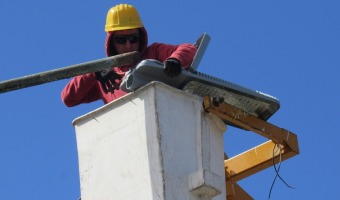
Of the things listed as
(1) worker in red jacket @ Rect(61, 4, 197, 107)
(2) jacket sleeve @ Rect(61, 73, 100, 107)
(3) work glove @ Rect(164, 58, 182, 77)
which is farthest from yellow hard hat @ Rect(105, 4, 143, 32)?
(3) work glove @ Rect(164, 58, 182, 77)

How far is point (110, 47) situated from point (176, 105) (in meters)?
1.81

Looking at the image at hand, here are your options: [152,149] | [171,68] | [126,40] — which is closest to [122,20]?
[126,40]

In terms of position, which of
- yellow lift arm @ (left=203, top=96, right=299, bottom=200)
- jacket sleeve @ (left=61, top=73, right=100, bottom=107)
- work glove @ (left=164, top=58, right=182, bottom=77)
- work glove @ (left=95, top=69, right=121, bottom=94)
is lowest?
yellow lift arm @ (left=203, top=96, right=299, bottom=200)

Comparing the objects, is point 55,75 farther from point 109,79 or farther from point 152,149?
point 152,149

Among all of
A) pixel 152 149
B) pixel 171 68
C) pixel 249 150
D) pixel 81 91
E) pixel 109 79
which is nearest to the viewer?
pixel 152 149

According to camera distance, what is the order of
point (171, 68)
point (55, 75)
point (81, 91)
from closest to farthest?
1. point (171, 68)
2. point (55, 75)
3. point (81, 91)

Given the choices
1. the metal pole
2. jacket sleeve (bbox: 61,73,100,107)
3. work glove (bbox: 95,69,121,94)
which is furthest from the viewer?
jacket sleeve (bbox: 61,73,100,107)

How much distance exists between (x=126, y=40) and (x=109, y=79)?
1.85 feet

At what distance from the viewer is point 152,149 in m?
9.74

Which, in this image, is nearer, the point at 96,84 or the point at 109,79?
the point at 109,79

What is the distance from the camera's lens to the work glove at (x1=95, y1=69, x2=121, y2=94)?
11.2 meters

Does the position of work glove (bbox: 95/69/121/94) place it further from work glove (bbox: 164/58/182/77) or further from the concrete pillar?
work glove (bbox: 164/58/182/77)

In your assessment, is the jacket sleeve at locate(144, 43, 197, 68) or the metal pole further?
the jacket sleeve at locate(144, 43, 197, 68)

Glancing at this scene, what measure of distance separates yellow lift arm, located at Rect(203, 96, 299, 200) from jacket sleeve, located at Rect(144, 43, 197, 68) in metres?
0.49
